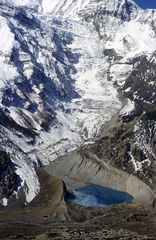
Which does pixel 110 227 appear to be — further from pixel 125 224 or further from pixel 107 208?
pixel 107 208

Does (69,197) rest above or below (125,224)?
above

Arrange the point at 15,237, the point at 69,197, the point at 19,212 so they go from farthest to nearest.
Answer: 1. the point at 69,197
2. the point at 19,212
3. the point at 15,237

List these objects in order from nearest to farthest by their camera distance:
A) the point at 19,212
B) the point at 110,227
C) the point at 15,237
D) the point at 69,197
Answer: the point at 15,237 < the point at 110,227 < the point at 19,212 < the point at 69,197

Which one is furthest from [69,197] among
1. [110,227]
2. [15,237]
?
[15,237]

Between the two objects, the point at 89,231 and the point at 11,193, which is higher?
the point at 11,193

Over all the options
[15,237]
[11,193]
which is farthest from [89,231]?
[11,193]

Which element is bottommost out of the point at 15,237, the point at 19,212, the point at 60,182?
the point at 15,237

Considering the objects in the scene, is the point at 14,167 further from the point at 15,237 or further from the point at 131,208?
the point at 15,237

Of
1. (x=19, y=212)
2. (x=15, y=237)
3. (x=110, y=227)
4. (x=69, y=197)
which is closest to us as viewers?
(x=15, y=237)

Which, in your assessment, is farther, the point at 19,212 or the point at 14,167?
the point at 14,167
